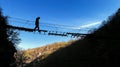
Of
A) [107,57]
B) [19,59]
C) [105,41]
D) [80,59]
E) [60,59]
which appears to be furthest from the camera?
[19,59]

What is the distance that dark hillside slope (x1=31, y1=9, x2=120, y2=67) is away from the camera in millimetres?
34375

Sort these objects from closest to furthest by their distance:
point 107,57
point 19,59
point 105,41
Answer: point 107,57 < point 105,41 < point 19,59

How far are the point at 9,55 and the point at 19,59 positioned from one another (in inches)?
936

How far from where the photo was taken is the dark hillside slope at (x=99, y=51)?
34.4 m

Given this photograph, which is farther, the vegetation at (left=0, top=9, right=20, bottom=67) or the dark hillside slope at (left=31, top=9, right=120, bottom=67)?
the vegetation at (left=0, top=9, right=20, bottom=67)

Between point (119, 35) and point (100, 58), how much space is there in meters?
3.62

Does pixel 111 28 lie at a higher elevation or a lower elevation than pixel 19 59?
higher

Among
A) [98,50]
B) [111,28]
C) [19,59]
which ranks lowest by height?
[19,59]

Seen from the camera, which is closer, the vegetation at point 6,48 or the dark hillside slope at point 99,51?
the dark hillside slope at point 99,51

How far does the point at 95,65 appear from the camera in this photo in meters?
36.0

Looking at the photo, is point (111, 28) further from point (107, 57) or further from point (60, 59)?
point (60, 59)

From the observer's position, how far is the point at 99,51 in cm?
3753

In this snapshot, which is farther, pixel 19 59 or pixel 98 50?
pixel 19 59

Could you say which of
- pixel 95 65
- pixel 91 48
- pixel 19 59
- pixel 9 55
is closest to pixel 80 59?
pixel 91 48
